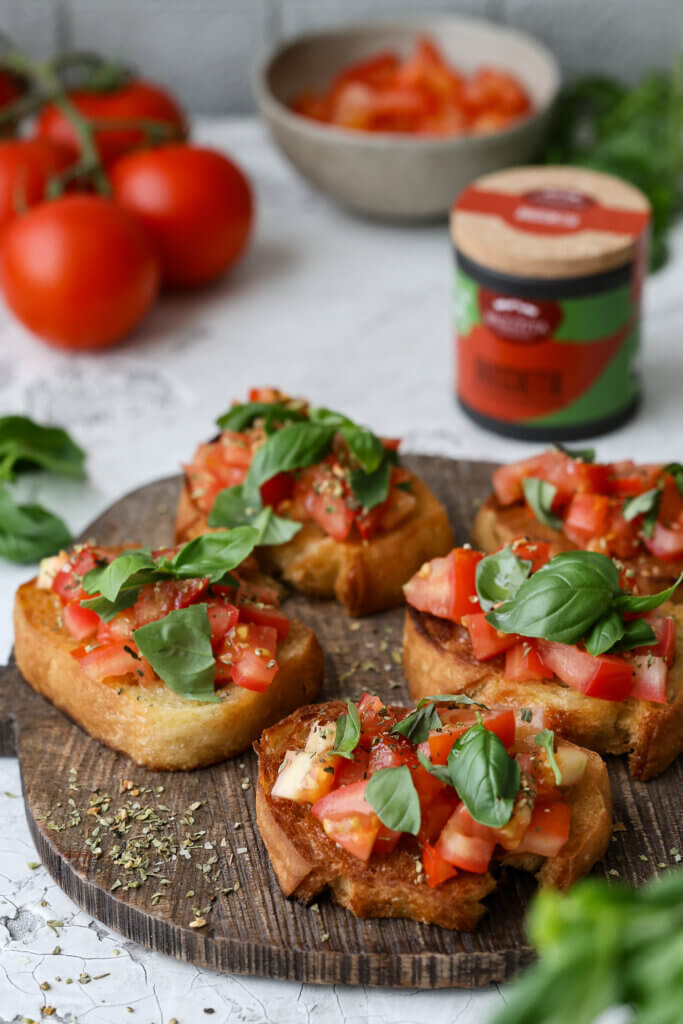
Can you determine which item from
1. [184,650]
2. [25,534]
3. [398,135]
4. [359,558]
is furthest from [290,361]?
[184,650]

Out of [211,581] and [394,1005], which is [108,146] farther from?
[394,1005]

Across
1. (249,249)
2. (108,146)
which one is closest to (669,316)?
(249,249)

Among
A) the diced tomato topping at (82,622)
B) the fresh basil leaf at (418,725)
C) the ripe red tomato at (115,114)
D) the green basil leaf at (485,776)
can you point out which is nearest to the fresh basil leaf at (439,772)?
the green basil leaf at (485,776)

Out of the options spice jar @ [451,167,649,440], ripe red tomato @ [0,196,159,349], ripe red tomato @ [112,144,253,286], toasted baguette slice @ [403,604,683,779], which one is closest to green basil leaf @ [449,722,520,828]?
toasted baguette slice @ [403,604,683,779]

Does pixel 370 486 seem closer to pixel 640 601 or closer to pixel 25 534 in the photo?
pixel 640 601

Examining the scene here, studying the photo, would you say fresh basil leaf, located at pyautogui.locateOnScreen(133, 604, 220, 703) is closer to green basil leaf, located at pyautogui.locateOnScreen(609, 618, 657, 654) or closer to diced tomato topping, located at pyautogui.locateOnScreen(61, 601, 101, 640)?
diced tomato topping, located at pyautogui.locateOnScreen(61, 601, 101, 640)
